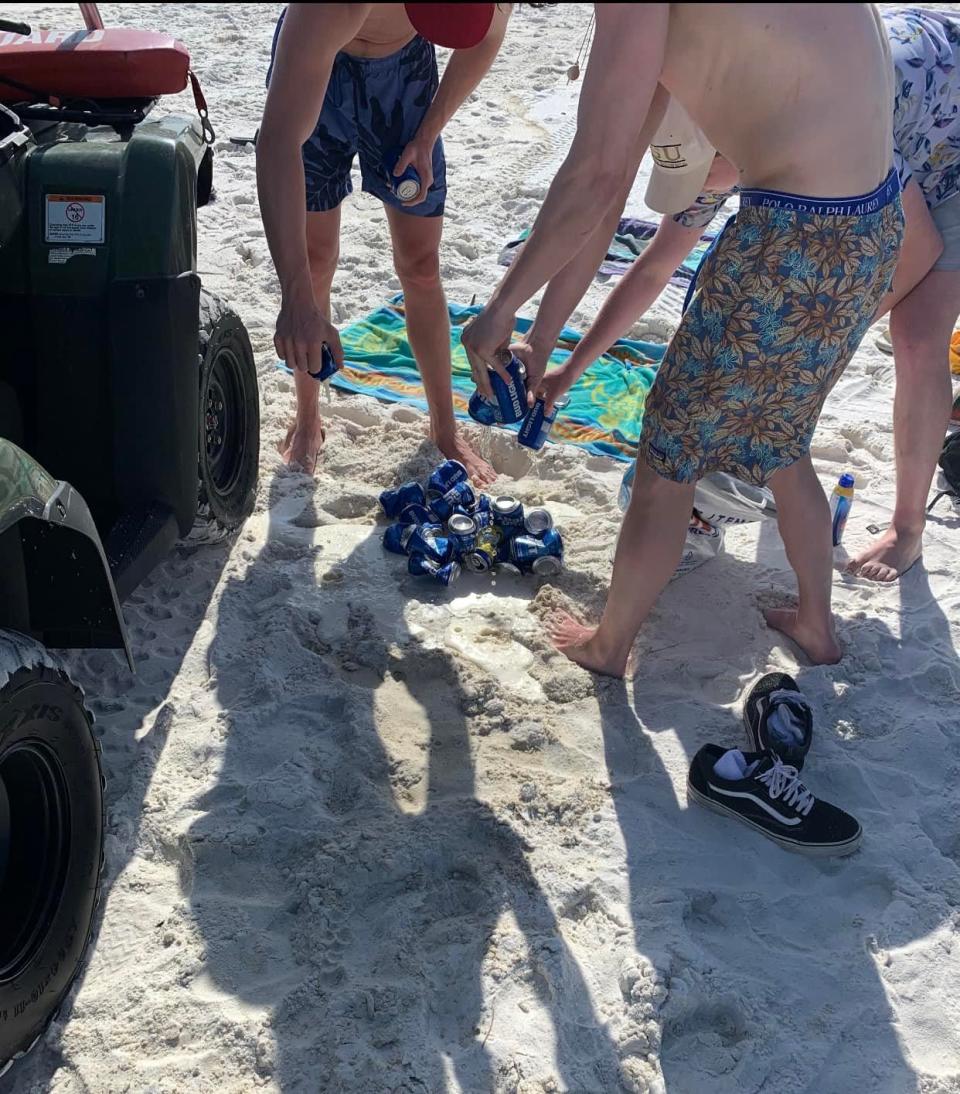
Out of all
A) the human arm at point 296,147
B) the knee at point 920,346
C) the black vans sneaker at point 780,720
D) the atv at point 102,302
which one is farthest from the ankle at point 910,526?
the atv at point 102,302

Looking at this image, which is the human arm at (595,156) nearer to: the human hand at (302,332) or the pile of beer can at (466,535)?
the human hand at (302,332)

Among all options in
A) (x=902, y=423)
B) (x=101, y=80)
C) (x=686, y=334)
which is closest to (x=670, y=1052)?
(x=686, y=334)

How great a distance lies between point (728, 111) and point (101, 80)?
5.23 feet

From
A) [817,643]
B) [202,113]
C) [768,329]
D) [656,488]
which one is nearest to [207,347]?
[202,113]

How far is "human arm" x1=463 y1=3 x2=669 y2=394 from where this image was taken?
6.93 ft

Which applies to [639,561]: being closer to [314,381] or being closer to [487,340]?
[487,340]

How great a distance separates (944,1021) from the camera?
2291mm

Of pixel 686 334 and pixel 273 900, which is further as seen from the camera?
pixel 686 334

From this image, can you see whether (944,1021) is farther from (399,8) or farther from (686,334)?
(399,8)

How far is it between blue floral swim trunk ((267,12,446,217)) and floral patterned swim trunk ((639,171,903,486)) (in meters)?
1.23

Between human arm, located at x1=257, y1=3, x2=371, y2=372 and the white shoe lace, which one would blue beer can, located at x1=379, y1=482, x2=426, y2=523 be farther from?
the white shoe lace

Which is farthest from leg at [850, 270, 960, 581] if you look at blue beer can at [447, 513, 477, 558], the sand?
blue beer can at [447, 513, 477, 558]

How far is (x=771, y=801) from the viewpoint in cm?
271

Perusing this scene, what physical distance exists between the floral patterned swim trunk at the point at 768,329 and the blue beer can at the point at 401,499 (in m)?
1.08
